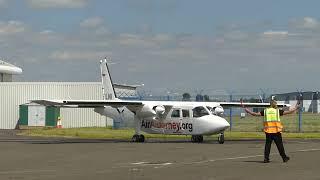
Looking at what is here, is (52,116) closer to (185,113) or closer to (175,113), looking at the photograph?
(175,113)

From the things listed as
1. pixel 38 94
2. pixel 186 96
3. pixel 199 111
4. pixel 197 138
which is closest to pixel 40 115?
pixel 38 94

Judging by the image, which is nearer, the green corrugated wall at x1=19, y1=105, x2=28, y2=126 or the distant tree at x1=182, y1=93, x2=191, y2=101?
the distant tree at x1=182, y1=93, x2=191, y2=101

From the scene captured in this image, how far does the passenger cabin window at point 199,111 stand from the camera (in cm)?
3253

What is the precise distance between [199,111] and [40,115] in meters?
27.5

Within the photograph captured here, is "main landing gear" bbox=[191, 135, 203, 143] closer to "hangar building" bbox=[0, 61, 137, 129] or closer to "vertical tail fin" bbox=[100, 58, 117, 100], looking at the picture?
"vertical tail fin" bbox=[100, 58, 117, 100]

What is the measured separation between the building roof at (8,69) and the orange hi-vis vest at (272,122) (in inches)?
2224

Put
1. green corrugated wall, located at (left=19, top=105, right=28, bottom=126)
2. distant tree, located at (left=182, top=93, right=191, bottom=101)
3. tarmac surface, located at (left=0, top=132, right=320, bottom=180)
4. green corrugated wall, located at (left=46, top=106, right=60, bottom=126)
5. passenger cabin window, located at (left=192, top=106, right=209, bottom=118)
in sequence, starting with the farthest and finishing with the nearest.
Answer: green corrugated wall, located at (left=19, top=105, right=28, bottom=126), green corrugated wall, located at (left=46, top=106, right=60, bottom=126), distant tree, located at (left=182, top=93, right=191, bottom=101), passenger cabin window, located at (left=192, top=106, right=209, bottom=118), tarmac surface, located at (left=0, top=132, right=320, bottom=180)

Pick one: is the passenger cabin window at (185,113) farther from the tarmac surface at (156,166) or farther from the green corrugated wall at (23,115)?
the green corrugated wall at (23,115)

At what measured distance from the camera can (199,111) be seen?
3272 cm

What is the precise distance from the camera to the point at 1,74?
72.2 metres

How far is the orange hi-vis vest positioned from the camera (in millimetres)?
19047

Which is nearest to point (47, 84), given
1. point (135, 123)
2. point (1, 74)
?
point (1, 74)

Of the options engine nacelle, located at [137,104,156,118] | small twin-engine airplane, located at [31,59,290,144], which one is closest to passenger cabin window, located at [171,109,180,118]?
small twin-engine airplane, located at [31,59,290,144]

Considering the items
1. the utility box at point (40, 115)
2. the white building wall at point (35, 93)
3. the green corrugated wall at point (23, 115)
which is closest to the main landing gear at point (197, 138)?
the utility box at point (40, 115)
